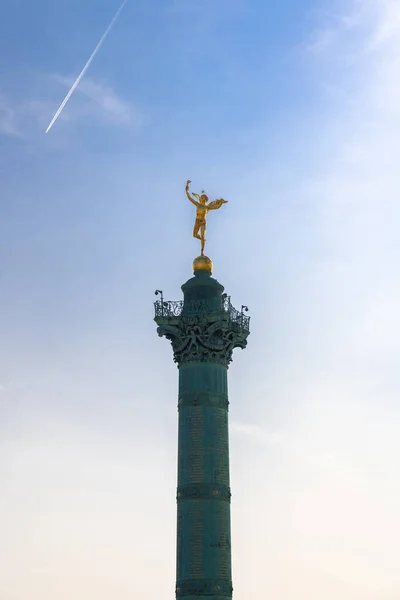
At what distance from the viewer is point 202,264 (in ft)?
228

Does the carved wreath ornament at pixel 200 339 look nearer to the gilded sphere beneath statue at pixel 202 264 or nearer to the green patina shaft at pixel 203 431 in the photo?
the green patina shaft at pixel 203 431

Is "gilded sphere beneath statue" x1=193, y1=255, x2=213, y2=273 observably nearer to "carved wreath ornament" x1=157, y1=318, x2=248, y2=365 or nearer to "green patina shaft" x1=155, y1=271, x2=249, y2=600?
"green patina shaft" x1=155, y1=271, x2=249, y2=600

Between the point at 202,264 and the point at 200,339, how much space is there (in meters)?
6.28

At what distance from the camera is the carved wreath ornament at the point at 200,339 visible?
66.2 meters

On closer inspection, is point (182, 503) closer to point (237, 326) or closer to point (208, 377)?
point (208, 377)

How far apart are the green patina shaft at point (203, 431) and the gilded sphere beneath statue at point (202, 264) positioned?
0.37 meters

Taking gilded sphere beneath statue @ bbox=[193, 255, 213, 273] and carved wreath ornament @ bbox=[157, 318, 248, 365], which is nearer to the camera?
carved wreath ornament @ bbox=[157, 318, 248, 365]

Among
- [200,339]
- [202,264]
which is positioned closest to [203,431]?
[200,339]

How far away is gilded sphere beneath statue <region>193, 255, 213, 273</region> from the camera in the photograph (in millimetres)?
69500

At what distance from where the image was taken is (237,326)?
221 ft

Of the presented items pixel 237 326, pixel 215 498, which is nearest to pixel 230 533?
pixel 215 498

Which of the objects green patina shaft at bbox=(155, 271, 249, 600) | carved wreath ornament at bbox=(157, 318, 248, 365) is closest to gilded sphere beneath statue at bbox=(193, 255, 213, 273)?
green patina shaft at bbox=(155, 271, 249, 600)

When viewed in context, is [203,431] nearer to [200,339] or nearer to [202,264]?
[200,339]

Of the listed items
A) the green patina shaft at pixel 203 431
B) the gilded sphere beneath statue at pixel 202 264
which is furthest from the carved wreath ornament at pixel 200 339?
the gilded sphere beneath statue at pixel 202 264
